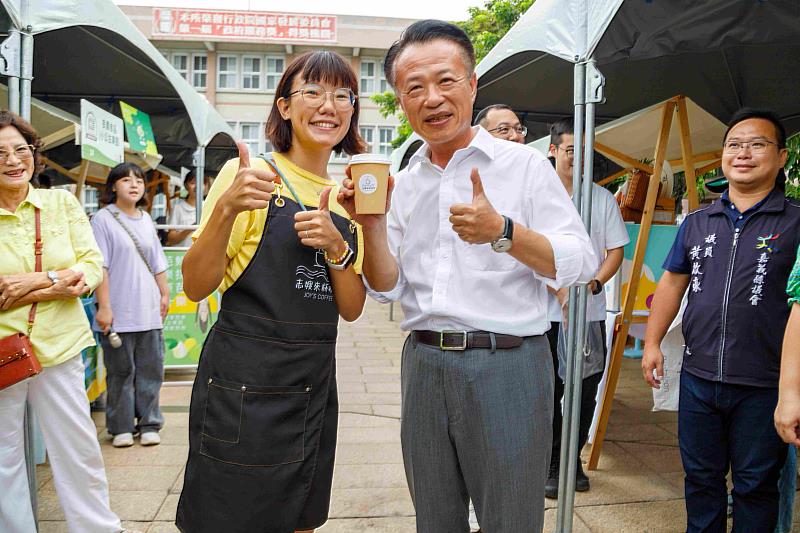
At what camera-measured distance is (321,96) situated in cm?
191

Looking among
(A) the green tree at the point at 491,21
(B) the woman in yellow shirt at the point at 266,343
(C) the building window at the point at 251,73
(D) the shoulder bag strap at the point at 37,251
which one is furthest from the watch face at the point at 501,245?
(C) the building window at the point at 251,73

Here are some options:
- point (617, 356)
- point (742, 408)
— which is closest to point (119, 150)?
point (617, 356)

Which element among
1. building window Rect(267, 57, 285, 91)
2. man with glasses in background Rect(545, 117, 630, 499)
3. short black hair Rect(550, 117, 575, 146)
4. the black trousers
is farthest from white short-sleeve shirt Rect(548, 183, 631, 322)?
building window Rect(267, 57, 285, 91)

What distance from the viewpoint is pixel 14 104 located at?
293cm

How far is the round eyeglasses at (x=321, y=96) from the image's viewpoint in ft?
6.23

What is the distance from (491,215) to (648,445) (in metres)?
3.75

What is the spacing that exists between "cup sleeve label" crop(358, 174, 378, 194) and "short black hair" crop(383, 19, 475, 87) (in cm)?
42

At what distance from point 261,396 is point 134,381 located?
10.9 feet

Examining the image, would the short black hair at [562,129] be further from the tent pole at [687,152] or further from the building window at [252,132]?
the building window at [252,132]

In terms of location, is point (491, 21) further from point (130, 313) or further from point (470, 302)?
point (470, 302)

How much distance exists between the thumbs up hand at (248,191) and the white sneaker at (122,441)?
3.51m

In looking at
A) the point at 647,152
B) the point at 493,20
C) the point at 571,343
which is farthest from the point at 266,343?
the point at 493,20

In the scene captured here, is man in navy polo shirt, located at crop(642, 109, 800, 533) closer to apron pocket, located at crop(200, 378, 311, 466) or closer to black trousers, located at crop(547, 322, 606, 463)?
black trousers, located at crop(547, 322, 606, 463)

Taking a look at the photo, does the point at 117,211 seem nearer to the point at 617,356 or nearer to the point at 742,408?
the point at 617,356
